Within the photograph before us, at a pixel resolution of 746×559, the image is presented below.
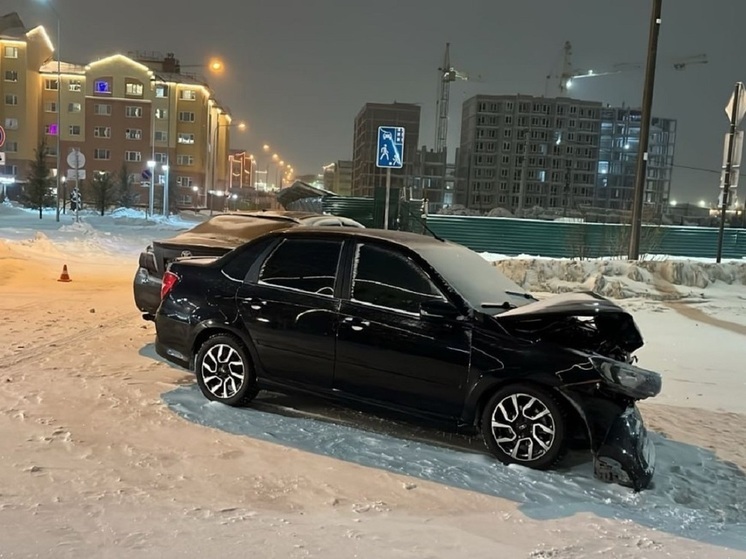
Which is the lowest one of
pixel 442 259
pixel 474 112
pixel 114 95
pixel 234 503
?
pixel 234 503

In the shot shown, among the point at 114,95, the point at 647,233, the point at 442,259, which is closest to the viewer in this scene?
the point at 442,259

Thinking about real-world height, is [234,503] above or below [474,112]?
below

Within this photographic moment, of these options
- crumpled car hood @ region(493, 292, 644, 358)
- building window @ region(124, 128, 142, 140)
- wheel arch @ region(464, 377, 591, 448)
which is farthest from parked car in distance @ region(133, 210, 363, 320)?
building window @ region(124, 128, 142, 140)

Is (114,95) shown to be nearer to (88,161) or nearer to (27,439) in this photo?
(88,161)

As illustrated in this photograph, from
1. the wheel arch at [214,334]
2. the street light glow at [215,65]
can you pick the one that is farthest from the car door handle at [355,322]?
the street light glow at [215,65]

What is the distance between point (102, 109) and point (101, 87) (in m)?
2.49

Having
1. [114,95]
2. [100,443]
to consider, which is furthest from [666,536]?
[114,95]

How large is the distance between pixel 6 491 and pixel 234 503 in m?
1.38

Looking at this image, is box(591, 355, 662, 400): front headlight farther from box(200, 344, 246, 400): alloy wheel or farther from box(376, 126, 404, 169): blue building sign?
box(376, 126, 404, 169): blue building sign

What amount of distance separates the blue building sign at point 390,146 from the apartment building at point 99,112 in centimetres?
6826

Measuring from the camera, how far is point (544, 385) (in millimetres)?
4875

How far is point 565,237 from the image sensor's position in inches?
890

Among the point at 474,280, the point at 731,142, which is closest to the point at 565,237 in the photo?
the point at 731,142

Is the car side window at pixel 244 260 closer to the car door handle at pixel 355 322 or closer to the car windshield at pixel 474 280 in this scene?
the car door handle at pixel 355 322
